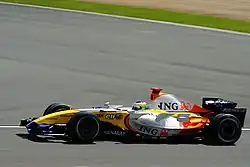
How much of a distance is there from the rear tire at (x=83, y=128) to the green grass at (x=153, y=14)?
17.1 meters

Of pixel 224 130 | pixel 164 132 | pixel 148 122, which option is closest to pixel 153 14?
pixel 224 130

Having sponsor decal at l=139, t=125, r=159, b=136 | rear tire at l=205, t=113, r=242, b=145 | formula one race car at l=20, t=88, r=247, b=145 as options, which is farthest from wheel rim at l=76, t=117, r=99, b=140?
rear tire at l=205, t=113, r=242, b=145

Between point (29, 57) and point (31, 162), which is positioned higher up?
point (29, 57)

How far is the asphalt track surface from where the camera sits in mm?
11047

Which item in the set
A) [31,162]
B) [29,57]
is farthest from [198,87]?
[31,162]

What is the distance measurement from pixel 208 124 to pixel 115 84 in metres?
6.35

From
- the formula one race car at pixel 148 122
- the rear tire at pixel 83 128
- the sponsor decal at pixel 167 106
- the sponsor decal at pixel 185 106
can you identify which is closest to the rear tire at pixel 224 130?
the formula one race car at pixel 148 122

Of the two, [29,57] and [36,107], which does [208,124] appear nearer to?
[36,107]

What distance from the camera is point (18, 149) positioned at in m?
10.9

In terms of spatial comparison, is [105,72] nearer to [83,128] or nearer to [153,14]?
[83,128]

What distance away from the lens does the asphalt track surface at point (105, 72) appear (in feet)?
36.2

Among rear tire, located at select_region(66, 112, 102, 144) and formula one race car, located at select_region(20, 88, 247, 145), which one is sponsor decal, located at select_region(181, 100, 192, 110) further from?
rear tire, located at select_region(66, 112, 102, 144)

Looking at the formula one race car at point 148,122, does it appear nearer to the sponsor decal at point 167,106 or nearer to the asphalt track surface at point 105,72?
the sponsor decal at point 167,106

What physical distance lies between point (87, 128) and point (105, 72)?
28.1 feet
